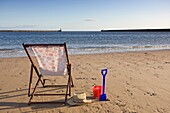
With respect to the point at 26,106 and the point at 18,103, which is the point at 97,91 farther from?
the point at 18,103

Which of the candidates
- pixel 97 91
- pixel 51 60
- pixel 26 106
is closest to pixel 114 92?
pixel 97 91

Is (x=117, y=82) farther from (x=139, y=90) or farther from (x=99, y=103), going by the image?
(x=99, y=103)

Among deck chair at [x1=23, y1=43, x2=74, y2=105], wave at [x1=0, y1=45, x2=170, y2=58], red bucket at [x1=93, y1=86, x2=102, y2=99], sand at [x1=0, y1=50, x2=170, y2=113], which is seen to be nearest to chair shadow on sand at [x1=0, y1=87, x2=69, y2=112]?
sand at [x1=0, y1=50, x2=170, y2=113]

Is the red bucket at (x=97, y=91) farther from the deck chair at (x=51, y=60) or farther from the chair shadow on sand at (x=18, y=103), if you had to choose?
the chair shadow on sand at (x=18, y=103)

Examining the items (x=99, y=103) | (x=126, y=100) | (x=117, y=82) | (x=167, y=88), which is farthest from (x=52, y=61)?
(x=167, y=88)

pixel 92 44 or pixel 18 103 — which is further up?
pixel 18 103

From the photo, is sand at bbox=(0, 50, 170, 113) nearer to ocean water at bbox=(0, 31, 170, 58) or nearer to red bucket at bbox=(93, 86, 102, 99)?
red bucket at bbox=(93, 86, 102, 99)

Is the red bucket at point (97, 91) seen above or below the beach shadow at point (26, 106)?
above

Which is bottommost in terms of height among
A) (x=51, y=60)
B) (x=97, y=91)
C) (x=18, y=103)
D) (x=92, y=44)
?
(x=92, y=44)

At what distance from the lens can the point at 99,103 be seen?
14.5 feet

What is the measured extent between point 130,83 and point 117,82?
35 cm

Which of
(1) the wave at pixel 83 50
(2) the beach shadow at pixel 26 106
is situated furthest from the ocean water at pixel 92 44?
(2) the beach shadow at pixel 26 106

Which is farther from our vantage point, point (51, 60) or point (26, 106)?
point (51, 60)

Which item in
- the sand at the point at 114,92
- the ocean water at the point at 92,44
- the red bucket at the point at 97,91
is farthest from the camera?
the ocean water at the point at 92,44
